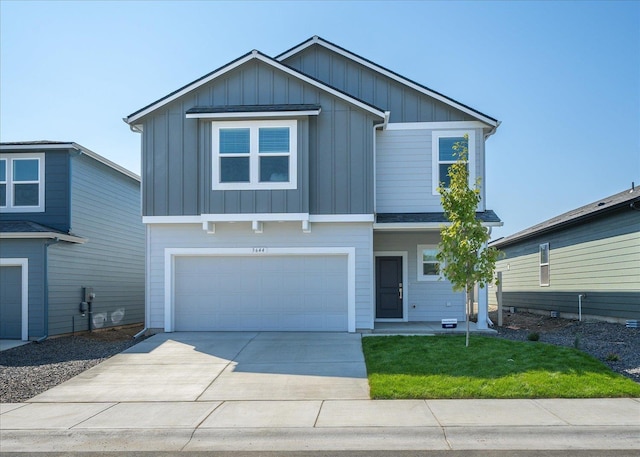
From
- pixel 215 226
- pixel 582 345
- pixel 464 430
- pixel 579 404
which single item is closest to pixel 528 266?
pixel 582 345

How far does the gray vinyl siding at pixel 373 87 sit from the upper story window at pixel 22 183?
8099 mm

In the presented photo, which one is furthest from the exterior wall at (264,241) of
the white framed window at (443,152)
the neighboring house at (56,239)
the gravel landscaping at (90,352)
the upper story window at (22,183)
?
the upper story window at (22,183)

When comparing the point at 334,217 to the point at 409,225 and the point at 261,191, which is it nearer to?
the point at 261,191

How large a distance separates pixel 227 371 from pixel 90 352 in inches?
162

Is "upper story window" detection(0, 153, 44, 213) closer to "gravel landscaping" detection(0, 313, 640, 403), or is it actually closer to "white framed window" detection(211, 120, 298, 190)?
"gravel landscaping" detection(0, 313, 640, 403)

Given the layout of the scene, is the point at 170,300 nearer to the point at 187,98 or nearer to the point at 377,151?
the point at 187,98

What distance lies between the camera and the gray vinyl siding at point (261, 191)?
14969 mm

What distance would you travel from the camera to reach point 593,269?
1809cm

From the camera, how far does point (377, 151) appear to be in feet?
55.6

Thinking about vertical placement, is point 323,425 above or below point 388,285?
below

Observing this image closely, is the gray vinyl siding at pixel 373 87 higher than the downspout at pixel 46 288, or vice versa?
the gray vinyl siding at pixel 373 87

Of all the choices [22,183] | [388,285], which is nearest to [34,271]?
[22,183]

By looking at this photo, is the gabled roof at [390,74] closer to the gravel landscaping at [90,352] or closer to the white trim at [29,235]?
the gravel landscaping at [90,352]

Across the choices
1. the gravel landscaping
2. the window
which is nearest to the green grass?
the gravel landscaping
